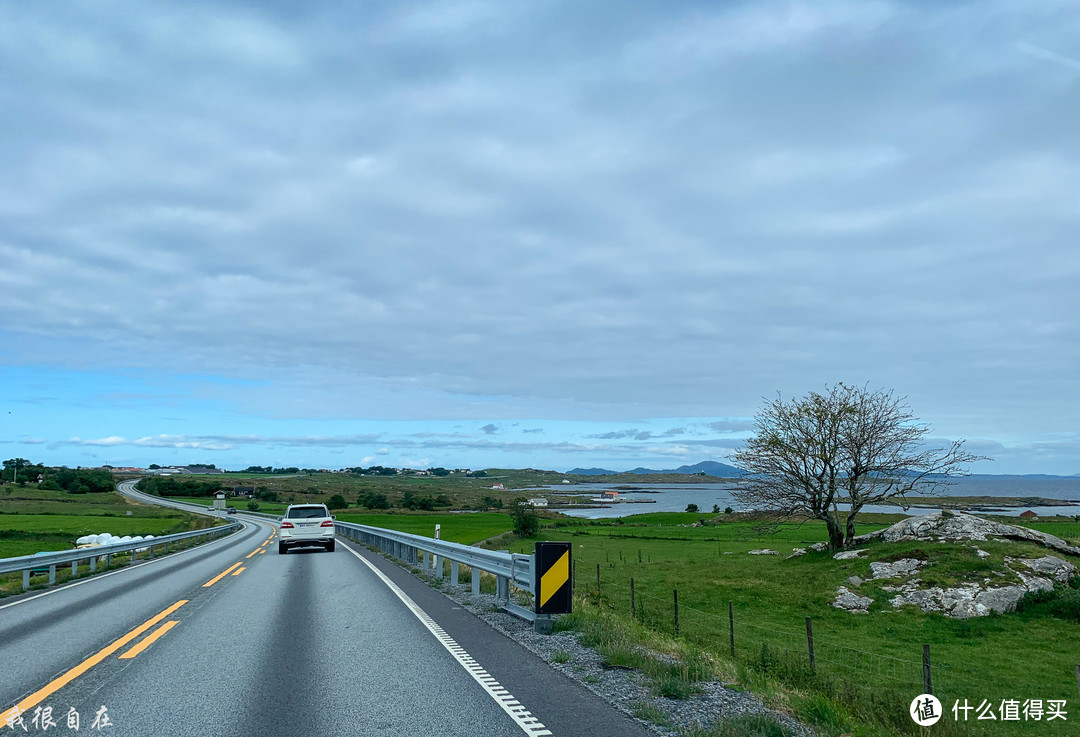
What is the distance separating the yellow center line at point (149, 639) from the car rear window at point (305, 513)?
17.3 meters

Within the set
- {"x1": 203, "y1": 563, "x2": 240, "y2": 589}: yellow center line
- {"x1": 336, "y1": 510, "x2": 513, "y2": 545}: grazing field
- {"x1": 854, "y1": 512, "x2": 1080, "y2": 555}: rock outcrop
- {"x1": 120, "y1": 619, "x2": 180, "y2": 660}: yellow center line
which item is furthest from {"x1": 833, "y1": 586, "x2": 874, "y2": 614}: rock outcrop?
{"x1": 336, "y1": 510, "x2": 513, "y2": 545}: grazing field

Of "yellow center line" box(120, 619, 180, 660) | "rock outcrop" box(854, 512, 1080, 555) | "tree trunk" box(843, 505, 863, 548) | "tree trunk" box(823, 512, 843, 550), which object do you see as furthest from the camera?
"tree trunk" box(823, 512, 843, 550)

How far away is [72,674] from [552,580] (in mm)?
6015

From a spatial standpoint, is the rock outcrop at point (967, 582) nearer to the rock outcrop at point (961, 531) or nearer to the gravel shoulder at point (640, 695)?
the rock outcrop at point (961, 531)

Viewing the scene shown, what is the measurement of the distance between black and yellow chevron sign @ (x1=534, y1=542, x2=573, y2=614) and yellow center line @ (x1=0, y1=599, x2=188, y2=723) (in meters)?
5.56

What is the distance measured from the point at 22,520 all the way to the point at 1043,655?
286 ft

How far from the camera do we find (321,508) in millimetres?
28609

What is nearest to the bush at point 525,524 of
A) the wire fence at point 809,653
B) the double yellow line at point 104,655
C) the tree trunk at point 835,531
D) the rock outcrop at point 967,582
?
the tree trunk at point 835,531

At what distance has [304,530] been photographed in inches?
1080

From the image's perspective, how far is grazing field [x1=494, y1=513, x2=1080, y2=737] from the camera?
9258 mm

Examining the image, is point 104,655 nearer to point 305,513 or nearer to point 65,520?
point 305,513

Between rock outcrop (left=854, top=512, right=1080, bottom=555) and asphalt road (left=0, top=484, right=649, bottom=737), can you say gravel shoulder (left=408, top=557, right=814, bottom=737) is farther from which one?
rock outcrop (left=854, top=512, right=1080, bottom=555)

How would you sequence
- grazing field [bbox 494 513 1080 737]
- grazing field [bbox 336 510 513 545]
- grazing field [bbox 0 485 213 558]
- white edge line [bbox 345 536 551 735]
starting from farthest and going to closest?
grazing field [bbox 336 510 513 545], grazing field [bbox 0 485 213 558], grazing field [bbox 494 513 1080 737], white edge line [bbox 345 536 551 735]

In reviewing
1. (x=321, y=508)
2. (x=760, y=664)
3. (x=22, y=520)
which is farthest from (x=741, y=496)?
(x=22, y=520)
